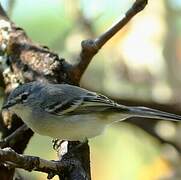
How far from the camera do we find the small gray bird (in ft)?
7.87

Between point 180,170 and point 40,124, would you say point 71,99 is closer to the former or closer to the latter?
point 40,124

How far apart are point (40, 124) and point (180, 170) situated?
35.2 inches

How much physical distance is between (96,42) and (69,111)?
1.27ft

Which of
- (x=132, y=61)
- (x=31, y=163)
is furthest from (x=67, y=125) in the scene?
(x=132, y=61)

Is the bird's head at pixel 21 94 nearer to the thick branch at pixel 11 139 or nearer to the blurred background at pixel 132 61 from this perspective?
the thick branch at pixel 11 139

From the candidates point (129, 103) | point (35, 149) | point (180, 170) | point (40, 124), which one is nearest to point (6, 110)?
point (40, 124)

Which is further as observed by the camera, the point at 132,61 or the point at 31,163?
the point at 132,61

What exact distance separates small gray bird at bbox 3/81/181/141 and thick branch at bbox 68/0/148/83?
0.07m

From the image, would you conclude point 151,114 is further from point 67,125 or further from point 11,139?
point 11,139

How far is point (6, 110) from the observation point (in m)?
2.45

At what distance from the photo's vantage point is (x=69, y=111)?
2506 millimetres

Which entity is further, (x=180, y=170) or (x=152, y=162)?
(x=152, y=162)

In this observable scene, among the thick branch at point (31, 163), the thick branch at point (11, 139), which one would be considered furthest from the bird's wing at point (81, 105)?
the thick branch at point (31, 163)

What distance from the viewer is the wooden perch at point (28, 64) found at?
222 cm
